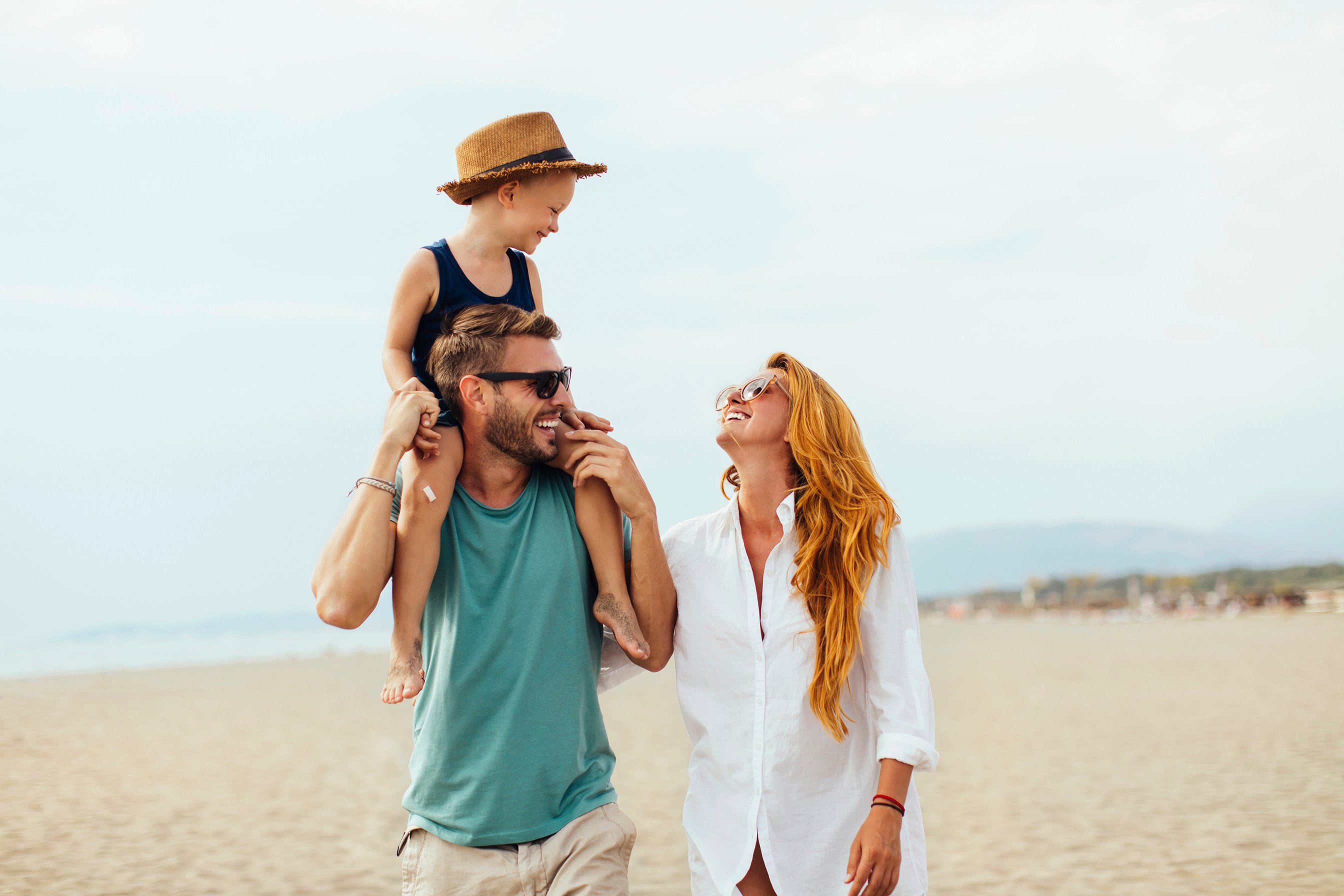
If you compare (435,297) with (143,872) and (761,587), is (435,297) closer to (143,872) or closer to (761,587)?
(761,587)

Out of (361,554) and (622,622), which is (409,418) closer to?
(361,554)

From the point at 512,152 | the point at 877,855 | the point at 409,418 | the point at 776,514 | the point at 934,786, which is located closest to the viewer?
the point at 877,855

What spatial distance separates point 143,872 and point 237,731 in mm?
9474

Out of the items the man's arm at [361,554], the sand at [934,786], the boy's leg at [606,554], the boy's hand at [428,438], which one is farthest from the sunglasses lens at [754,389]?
the sand at [934,786]

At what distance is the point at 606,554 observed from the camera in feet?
10.3

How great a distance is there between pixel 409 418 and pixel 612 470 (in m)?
0.59

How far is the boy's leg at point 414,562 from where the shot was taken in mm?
2930

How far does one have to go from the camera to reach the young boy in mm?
2953

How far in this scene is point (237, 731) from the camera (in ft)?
61.4

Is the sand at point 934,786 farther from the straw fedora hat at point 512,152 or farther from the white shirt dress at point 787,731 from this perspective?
the straw fedora hat at point 512,152

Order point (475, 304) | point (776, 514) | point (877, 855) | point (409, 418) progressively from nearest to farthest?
1. point (877, 855)
2. point (409, 418)
3. point (776, 514)
4. point (475, 304)

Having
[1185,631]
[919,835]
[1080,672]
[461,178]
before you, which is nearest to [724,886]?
[919,835]

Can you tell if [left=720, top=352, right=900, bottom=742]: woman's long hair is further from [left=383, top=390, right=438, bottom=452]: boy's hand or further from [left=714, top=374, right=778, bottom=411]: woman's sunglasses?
[left=383, top=390, right=438, bottom=452]: boy's hand

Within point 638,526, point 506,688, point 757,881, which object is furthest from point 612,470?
point 757,881
